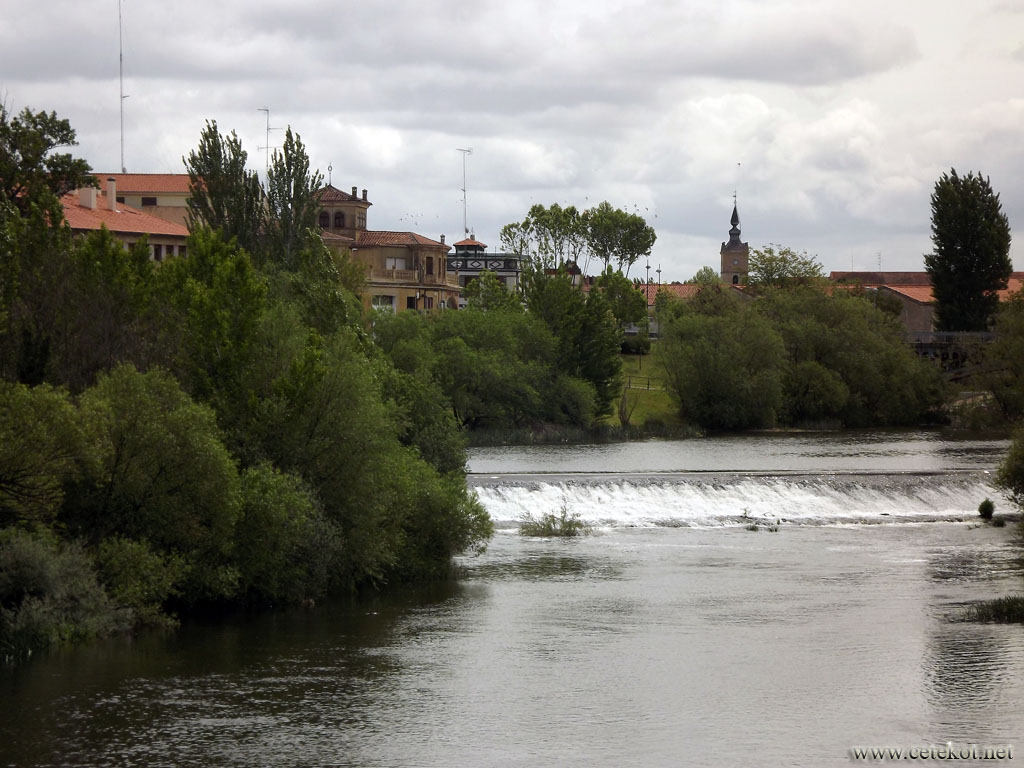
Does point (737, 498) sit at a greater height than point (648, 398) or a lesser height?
lesser

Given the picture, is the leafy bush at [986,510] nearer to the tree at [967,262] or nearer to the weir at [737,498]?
the weir at [737,498]

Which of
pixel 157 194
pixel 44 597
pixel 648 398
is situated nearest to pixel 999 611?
pixel 44 597

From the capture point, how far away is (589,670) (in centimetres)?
2442

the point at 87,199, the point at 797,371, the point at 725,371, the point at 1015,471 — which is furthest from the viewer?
the point at 797,371

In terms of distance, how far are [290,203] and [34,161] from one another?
933cm

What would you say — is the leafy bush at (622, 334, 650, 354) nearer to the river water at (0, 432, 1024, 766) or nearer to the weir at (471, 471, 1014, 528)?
the weir at (471, 471, 1014, 528)

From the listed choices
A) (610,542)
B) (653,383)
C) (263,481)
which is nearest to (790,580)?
(610,542)

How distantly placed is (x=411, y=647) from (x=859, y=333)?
68.2 m

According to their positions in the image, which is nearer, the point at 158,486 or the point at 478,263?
the point at 158,486

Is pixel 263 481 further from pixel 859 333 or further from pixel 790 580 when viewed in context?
pixel 859 333

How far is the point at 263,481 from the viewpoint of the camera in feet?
94.8
